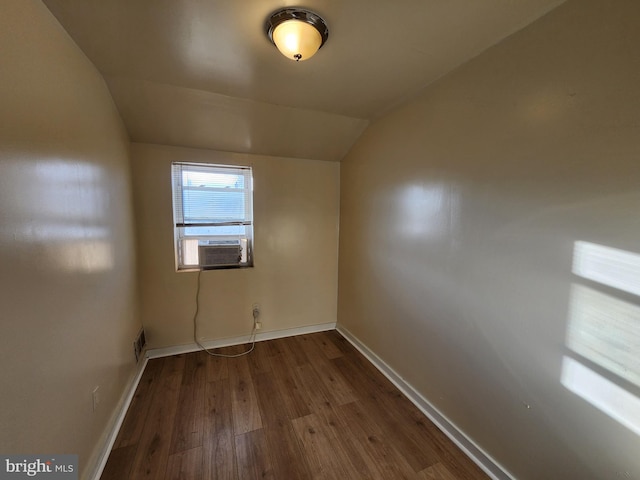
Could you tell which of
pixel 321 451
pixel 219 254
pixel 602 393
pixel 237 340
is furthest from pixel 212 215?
pixel 602 393

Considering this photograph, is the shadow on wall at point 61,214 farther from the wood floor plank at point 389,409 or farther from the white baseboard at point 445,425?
the white baseboard at point 445,425

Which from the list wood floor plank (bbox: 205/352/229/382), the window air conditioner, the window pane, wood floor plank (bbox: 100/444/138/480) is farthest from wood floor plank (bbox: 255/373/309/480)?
the window pane

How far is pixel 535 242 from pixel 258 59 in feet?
5.72

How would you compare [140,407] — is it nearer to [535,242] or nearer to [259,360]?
[259,360]

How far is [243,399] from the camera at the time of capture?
74.4 inches

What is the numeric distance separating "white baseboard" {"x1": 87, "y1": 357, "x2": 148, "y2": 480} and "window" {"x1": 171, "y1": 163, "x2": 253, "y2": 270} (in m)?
1.01

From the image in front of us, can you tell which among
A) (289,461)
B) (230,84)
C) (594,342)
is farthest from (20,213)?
(594,342)

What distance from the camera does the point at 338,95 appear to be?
6.06 feet

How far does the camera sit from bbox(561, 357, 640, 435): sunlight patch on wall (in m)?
0.90

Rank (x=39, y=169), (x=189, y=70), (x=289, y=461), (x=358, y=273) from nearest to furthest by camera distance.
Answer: (x=39, y=169) → (x=289, y=461) → (x=189, y=70) → (x=358, y=273)

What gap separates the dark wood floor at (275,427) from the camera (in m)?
1.38

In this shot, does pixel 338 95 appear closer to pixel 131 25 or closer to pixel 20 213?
pixel 131 25

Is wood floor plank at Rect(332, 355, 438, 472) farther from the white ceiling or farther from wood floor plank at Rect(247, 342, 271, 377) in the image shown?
the white ceiling

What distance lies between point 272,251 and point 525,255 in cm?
214
